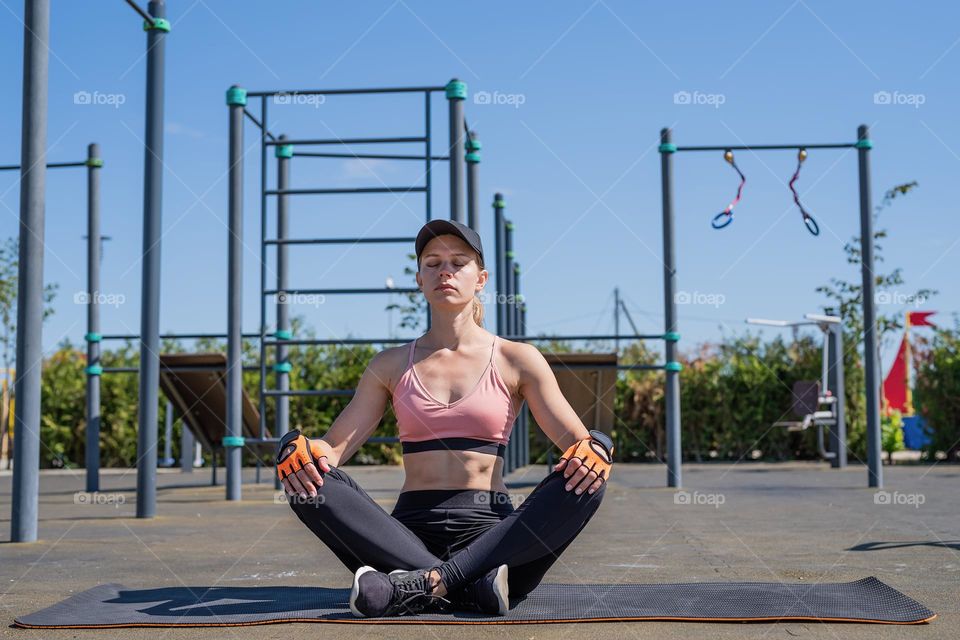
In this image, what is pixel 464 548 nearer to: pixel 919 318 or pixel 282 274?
pixel 282 274

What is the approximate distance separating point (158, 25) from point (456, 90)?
8.15 feet

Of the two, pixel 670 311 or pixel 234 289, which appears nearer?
pixel 234 289

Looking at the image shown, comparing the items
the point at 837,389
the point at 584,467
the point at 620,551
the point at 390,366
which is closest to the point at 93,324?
the point at 620,551

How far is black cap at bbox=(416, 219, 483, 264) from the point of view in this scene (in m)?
3.45

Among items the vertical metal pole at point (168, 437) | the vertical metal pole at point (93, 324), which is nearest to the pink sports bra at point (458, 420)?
the vertical metal pole at point (93, 324)

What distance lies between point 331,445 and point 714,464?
1370cm

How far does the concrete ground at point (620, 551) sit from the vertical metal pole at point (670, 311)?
3.33ft

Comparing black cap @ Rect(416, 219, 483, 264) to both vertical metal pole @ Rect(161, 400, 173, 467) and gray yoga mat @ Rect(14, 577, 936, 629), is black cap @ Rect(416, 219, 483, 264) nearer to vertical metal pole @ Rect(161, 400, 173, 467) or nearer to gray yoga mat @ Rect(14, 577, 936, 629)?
gray yoga mat @ Rect(14, 577, 936, 629)

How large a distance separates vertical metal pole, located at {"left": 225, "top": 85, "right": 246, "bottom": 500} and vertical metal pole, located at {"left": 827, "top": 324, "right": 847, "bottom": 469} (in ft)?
27.0

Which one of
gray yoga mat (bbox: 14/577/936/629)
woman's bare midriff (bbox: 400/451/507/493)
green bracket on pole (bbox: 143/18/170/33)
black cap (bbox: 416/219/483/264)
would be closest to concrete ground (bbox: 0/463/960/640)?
gray yoga mat (bbox: 14/577/936/629)

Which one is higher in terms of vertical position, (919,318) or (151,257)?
(919,318)

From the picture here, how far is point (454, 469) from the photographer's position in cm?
335

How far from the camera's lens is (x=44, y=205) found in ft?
18.4

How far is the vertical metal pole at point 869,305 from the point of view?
1015cm
